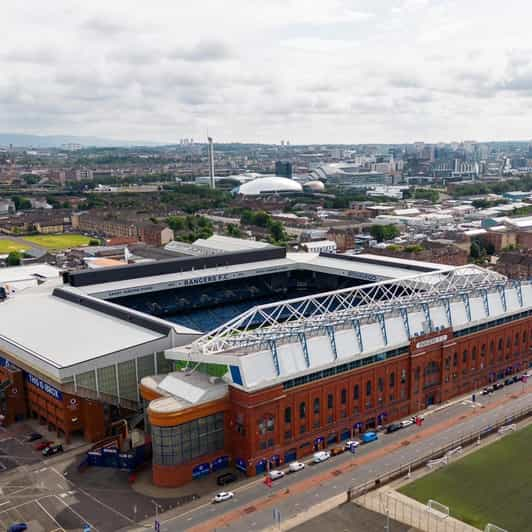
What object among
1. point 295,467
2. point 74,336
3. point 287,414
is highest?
point 74,336

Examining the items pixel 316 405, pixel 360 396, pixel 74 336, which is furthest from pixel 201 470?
pixel 74 336

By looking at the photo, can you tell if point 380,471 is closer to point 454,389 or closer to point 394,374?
point 394,374

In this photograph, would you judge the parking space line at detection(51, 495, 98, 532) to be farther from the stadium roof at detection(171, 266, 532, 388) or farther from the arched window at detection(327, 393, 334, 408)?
the arched window at detection(327, 393, 334, 408)

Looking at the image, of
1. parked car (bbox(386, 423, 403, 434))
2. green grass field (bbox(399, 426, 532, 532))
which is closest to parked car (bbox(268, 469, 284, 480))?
green grass field (bbox(399, 426, 532, 532))

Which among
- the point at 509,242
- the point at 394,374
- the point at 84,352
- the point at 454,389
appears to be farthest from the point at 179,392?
the point at 509,242

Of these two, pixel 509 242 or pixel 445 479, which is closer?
pixel 445 479

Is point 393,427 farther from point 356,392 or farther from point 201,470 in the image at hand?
point 201,470
